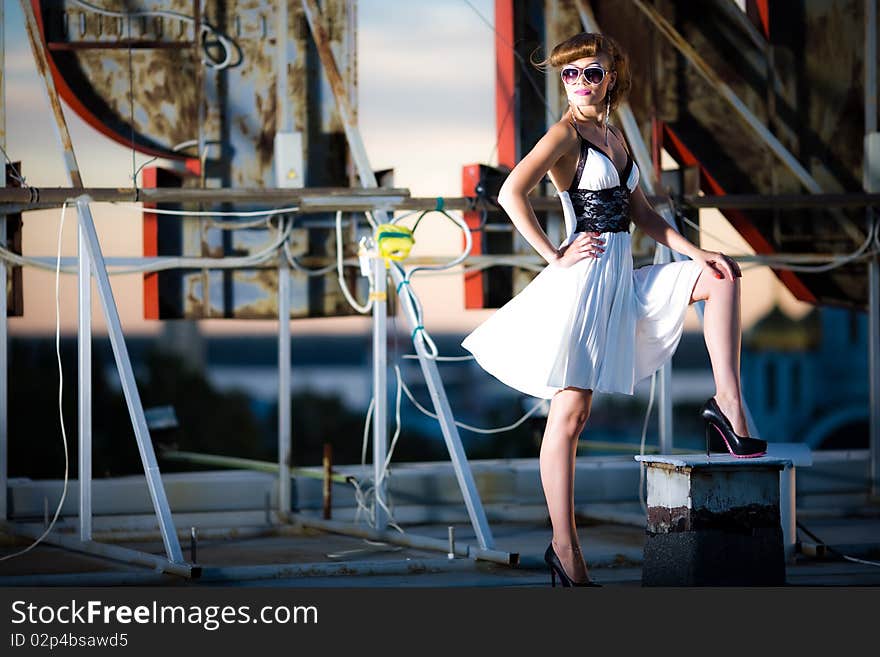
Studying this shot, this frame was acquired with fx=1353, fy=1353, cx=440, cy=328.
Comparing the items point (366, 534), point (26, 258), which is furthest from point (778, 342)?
point (26, 258)

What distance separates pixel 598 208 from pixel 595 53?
0.39 m

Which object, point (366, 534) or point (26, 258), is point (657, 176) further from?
point (26, 258)

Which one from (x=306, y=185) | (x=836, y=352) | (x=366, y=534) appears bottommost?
(x=366, y=534)

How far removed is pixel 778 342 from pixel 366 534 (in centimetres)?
247

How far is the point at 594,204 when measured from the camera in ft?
11.3

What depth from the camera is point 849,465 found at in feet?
22.4

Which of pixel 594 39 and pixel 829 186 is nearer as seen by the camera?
pixel 594 39

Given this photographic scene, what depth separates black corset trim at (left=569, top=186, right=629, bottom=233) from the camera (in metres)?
3.45

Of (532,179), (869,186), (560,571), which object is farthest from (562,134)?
(869,186)

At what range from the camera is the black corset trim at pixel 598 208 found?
3447 mm

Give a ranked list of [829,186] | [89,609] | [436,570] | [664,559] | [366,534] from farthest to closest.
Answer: [829,186]
[366,534]
[436,570]
[664,559]
[89,609]

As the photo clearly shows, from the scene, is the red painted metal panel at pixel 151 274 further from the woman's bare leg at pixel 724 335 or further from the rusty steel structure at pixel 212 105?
the woman's bare leg at pixel 724 335

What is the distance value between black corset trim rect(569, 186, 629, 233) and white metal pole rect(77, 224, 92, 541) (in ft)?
6.87

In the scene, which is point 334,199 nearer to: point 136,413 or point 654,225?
point 136,413
